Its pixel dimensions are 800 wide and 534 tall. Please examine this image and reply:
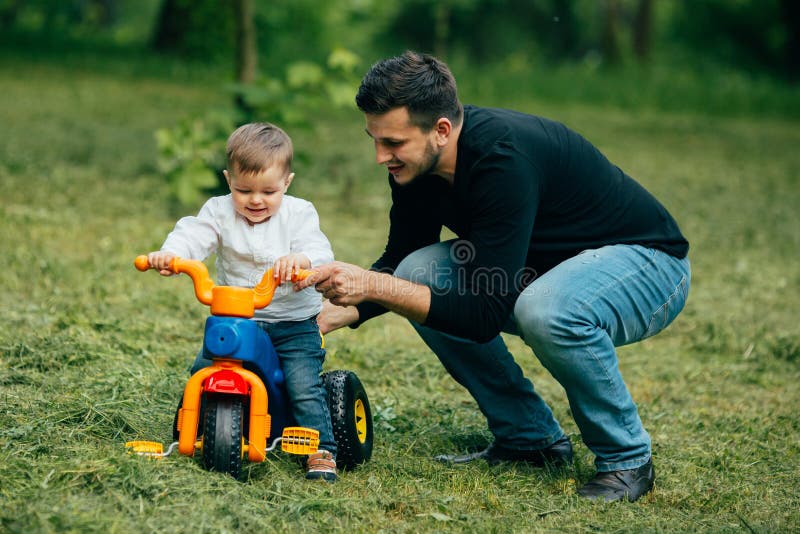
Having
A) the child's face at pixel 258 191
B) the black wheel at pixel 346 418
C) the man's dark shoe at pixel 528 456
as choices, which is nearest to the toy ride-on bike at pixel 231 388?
the black wheel at pixel 346 418

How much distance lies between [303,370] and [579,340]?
914mm

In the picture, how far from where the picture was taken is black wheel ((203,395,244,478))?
9.93ft

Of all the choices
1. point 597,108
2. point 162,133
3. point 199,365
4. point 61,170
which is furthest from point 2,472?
point 597,108

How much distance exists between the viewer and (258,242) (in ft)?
10.8

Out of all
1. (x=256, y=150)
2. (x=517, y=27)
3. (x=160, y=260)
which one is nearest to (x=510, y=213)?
(x=256, y=150)

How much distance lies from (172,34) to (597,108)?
334 inches

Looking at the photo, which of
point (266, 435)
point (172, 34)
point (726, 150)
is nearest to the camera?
point (266, 435)

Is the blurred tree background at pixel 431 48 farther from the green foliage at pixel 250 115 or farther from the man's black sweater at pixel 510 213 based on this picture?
the man's black sweater at pixel 510 213

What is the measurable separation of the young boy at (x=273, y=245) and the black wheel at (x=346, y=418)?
7 cm

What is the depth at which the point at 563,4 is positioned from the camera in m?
31.8

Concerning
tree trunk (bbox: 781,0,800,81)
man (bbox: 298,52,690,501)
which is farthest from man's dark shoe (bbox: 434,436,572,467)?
tree trunk (bbox: 781,0,800,81)

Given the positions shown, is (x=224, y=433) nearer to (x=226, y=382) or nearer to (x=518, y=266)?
(x=226, y=382)

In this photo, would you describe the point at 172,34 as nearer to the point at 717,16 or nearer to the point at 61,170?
the point at 61,170

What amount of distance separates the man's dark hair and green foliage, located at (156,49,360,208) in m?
4.05
